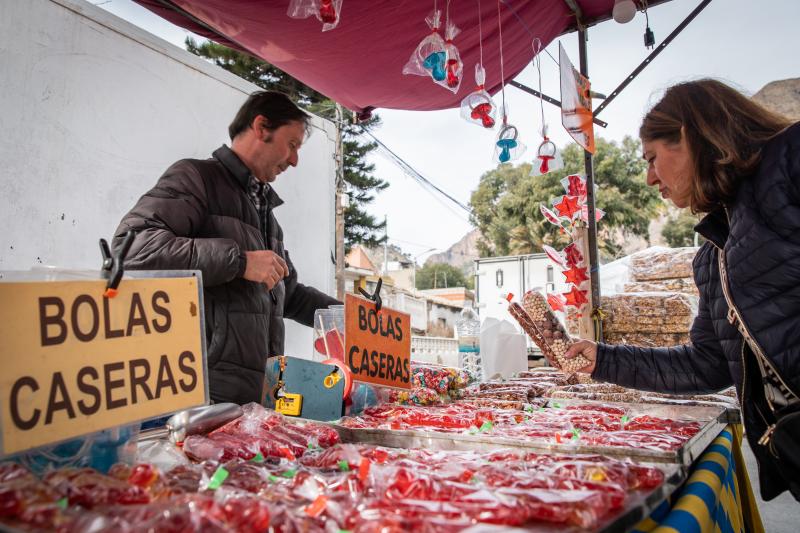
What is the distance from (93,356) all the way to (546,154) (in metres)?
3.15

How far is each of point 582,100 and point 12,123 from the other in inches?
132

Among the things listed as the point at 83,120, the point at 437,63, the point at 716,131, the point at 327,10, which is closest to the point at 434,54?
the point at 437,63

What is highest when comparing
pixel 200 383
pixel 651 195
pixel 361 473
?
pixel 651 195

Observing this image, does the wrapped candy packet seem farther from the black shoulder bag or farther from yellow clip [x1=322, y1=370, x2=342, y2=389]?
yellow clip [x1=322, y1=370, x2=342, y2=389]

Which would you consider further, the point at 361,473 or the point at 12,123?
the point at 12,123

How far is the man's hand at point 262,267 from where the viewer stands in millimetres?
1852

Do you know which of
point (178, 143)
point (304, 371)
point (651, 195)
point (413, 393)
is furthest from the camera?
point (651, 195)

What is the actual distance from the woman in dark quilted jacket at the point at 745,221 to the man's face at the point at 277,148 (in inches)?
58.3

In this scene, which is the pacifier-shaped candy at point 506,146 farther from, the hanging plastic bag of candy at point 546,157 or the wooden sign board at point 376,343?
the wooden sign board at point 376,343

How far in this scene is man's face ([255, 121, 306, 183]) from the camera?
7.68 ft

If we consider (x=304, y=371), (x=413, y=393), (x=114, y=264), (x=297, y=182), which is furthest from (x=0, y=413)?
(x=297, y=182)

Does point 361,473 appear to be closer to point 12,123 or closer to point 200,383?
point 200,383

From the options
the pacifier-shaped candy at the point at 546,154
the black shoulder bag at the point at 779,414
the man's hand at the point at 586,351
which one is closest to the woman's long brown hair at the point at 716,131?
the black shoulder bag at the point at 779,414

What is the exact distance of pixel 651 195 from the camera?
21.4 m
